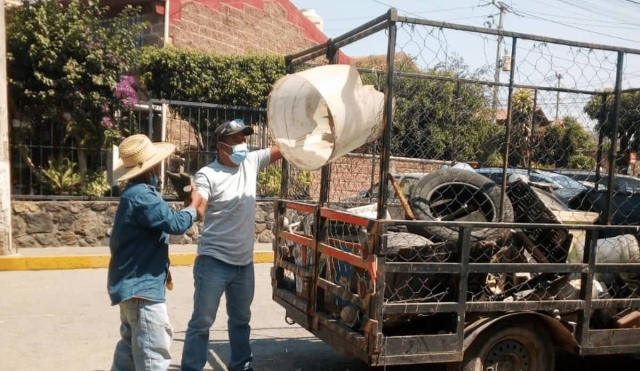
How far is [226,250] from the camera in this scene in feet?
14.3

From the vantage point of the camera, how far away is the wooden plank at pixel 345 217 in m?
3.78

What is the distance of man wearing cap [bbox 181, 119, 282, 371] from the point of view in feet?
14.1

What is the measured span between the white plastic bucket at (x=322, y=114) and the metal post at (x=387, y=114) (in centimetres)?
28

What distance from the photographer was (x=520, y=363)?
4.14 metres

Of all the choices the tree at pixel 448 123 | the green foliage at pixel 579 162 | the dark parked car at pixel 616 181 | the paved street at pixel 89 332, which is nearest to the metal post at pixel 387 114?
the paved street at pixel 89 332

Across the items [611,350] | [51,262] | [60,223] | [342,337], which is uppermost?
[342,337]

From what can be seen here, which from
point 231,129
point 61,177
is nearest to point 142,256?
point 231,129

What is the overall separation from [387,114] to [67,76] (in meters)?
7.37

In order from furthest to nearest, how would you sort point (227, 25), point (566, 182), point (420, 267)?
point (227, 25) → point (566, 182) → point (420, 267)

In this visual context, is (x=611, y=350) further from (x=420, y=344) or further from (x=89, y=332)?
(x=89, y=332)

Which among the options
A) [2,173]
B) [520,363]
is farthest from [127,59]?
[520,363]

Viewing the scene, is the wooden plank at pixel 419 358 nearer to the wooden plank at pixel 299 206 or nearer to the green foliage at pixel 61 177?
the wooden plank at pixel 299 206

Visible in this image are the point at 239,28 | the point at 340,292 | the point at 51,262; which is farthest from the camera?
the point at 239,28

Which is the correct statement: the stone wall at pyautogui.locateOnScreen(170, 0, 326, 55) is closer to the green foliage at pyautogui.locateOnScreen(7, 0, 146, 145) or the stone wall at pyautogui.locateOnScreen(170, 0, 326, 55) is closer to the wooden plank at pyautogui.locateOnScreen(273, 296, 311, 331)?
the green foliage at pyautogui.locateOnScreen(7, 0, 146, 145)
